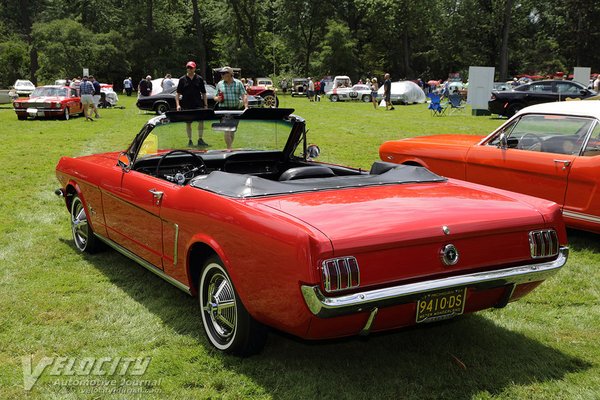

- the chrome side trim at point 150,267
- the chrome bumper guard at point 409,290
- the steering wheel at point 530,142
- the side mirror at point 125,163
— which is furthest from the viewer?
the steering wheel at point 530,142

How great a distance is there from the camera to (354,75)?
202 ft

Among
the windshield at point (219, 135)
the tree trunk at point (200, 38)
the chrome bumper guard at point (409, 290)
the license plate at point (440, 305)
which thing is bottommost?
the license plate at point (440, 305)

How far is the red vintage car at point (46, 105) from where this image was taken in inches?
821

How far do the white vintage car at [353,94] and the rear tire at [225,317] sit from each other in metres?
35.9

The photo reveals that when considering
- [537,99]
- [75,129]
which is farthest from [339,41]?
[75,129]

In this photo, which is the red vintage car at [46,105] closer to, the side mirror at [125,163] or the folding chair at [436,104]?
the folding chair at [436,104]

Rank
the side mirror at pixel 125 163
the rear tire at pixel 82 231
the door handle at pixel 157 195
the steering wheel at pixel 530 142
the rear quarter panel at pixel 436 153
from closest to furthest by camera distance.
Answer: the door handle at pixel 157 195 < the side mirror at pixel 125 163 < the rear tire at pixel 82 231 < the steering wheel at pixel 530 142 < the rear quarter panel at pixel 436 153

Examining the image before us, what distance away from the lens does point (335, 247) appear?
2756mm

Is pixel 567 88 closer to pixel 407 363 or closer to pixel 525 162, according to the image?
pixel 525 162

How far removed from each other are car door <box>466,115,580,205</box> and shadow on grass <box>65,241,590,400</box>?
2.46m

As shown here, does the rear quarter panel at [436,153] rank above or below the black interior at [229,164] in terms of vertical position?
below

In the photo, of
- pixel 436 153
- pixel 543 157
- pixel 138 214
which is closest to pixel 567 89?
pixel 436 153

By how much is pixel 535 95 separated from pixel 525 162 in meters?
16.1

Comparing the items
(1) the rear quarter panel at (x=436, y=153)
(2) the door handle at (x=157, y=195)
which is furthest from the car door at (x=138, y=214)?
(1) the rear quarter panel at (x=436, y=153)
